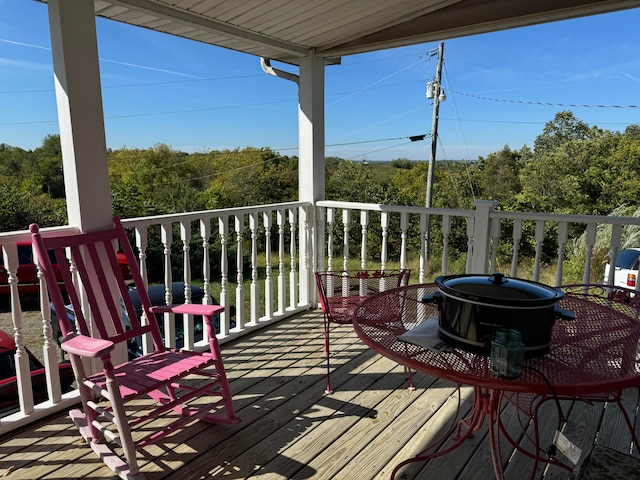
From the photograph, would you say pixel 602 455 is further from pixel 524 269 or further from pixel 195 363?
pixel 524 269

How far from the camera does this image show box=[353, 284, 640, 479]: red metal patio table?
1079mm

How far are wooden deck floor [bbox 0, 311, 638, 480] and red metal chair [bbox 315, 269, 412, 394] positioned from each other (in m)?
0.18

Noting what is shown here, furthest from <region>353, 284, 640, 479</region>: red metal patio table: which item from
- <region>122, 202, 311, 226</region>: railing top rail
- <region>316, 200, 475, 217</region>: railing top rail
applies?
<region>122, 202, 311, 226</region>: railing top rail

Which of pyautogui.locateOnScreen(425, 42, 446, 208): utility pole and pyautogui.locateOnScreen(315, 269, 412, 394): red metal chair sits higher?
pyautogui.locateOnScreen(425, 42, 446, 208): utility pole

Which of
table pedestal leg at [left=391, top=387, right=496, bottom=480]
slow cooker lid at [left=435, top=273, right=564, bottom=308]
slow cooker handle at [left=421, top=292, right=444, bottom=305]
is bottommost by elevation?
table pedestal leg at [left=391, top=387, right=496, bottom=480]

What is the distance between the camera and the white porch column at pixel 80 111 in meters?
2.06

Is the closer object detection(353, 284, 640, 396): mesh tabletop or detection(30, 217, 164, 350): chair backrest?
detection(353, 284, 640, 396): mesh tabletop

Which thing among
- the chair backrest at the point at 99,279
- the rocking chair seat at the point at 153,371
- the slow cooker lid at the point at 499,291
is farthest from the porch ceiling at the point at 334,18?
the slow cooker lid at the point at 499,291

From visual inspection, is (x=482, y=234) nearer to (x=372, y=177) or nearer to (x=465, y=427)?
(x=465, y=427)

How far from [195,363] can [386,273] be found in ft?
4.02

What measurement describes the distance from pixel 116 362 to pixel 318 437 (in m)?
1.26

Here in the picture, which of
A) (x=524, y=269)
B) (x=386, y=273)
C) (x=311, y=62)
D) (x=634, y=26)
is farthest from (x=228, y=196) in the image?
(x=634, y=26)

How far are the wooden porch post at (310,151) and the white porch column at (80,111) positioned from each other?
1847 mm

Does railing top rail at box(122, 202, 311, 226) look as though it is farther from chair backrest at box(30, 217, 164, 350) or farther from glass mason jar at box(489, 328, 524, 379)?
glass mason jar at box(489, 328, 524, 379)
